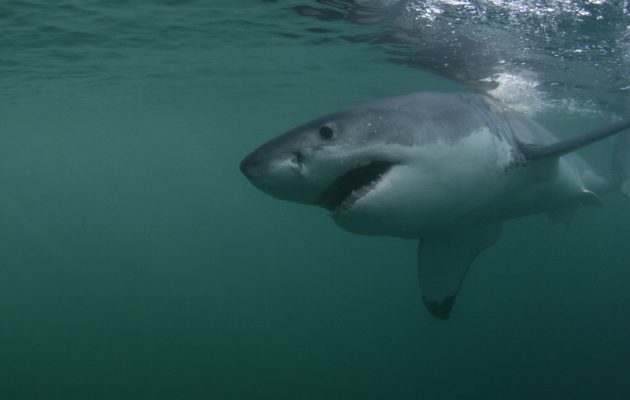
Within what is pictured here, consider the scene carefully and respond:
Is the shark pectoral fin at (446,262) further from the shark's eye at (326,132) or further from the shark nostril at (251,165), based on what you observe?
the shark nostril at (251,165)

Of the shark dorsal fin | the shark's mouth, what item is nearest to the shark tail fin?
the shark dorsal fin

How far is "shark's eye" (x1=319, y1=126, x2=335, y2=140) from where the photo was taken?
279 cm

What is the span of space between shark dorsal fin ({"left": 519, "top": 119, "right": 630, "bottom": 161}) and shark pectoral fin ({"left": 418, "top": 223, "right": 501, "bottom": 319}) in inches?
44.1

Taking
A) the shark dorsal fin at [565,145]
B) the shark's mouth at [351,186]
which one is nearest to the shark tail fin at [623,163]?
the shark dorsal fin at [565,145]

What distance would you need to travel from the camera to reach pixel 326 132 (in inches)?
110

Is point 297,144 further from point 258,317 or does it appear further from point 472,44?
point 258,317

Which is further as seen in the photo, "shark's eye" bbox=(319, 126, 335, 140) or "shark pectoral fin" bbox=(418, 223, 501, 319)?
"shark pectoral fin" bbox=(418, 223, 501, 319)

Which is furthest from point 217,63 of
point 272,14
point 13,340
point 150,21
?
point 13,340

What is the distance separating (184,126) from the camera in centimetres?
4169

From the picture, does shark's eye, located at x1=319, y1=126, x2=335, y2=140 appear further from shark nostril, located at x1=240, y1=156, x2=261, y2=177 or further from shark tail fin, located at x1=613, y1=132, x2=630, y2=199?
shark tail fin, located at x1=613, y1=132, x2=630, y2=199

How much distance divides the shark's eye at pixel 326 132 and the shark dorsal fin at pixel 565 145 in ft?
7.12

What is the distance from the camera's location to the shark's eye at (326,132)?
279cm

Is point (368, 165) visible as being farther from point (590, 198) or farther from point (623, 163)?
point (623, 163)

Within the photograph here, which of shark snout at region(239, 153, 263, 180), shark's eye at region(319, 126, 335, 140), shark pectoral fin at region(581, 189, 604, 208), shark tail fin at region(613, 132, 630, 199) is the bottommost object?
shark tail fin at region(613, 132, 630, 199)
